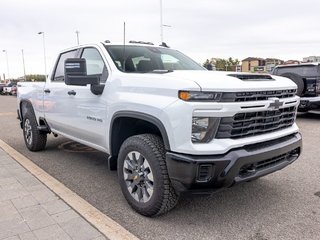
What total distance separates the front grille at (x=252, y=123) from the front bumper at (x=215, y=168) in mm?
148

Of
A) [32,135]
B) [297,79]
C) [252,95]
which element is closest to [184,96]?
[252,95]

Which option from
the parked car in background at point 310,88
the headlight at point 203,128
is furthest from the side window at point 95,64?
the parked car in background at point 310,88

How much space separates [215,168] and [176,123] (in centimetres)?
53

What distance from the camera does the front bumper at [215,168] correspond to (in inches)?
120

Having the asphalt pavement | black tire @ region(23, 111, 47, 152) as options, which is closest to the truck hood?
the asphalt pavement

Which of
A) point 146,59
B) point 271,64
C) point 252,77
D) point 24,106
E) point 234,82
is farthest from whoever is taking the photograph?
point 271,64

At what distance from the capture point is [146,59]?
4.66 meters

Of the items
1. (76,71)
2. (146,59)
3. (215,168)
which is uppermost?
(146,59)

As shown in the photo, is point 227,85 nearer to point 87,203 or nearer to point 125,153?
point 125,153

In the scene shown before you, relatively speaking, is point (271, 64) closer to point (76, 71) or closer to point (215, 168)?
point (76, 71)

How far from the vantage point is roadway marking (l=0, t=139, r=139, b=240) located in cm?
321

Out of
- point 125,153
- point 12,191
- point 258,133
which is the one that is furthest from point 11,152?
point 258,133

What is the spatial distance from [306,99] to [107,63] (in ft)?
25.6

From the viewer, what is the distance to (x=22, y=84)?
7066 mm
